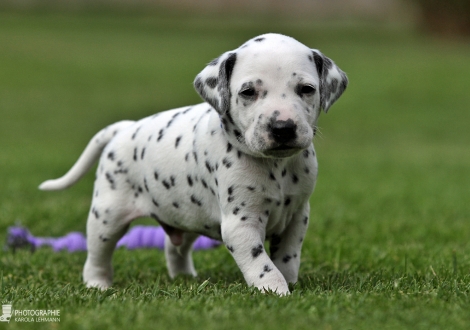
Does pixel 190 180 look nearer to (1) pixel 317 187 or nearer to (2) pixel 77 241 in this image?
(2) pixel 77 241

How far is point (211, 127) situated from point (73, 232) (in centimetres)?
326

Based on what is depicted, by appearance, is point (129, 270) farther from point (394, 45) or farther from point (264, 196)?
point (394, 45)

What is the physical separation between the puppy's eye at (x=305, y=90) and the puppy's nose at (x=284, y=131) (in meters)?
0.26

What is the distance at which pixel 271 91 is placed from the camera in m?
4.30

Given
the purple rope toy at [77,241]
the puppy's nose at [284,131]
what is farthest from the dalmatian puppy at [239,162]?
the purple rope toy at [77,241]

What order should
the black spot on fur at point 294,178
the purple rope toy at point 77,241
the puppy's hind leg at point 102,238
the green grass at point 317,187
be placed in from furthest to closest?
the purple rope toy at point 77,241 → the puppy's hind leg at point 102,238 → the black spot on fur at point 294,178 → the green grass at point 317,187

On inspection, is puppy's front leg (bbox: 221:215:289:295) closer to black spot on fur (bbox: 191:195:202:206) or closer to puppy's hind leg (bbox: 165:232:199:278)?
black spot on fur (bbox: 191:195:202:206)

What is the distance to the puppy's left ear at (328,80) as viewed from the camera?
179 inches

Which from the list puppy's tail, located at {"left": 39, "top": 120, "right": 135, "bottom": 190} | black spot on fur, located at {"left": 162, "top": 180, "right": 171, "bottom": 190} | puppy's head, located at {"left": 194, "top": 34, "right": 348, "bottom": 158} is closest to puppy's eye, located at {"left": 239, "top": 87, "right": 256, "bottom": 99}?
puppy's head, located at {"left": 194, "top": 34, "right": 348, "bottom": 158}

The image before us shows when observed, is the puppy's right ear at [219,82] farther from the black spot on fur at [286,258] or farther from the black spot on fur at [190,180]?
the black spot on fur at [286,258]

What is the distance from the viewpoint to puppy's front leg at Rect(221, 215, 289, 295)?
4324 millimetres

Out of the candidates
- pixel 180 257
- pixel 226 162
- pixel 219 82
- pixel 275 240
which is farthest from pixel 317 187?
pixel 219 82

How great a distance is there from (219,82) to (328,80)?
631mm

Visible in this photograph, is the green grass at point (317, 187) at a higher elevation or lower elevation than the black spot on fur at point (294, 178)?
lower
